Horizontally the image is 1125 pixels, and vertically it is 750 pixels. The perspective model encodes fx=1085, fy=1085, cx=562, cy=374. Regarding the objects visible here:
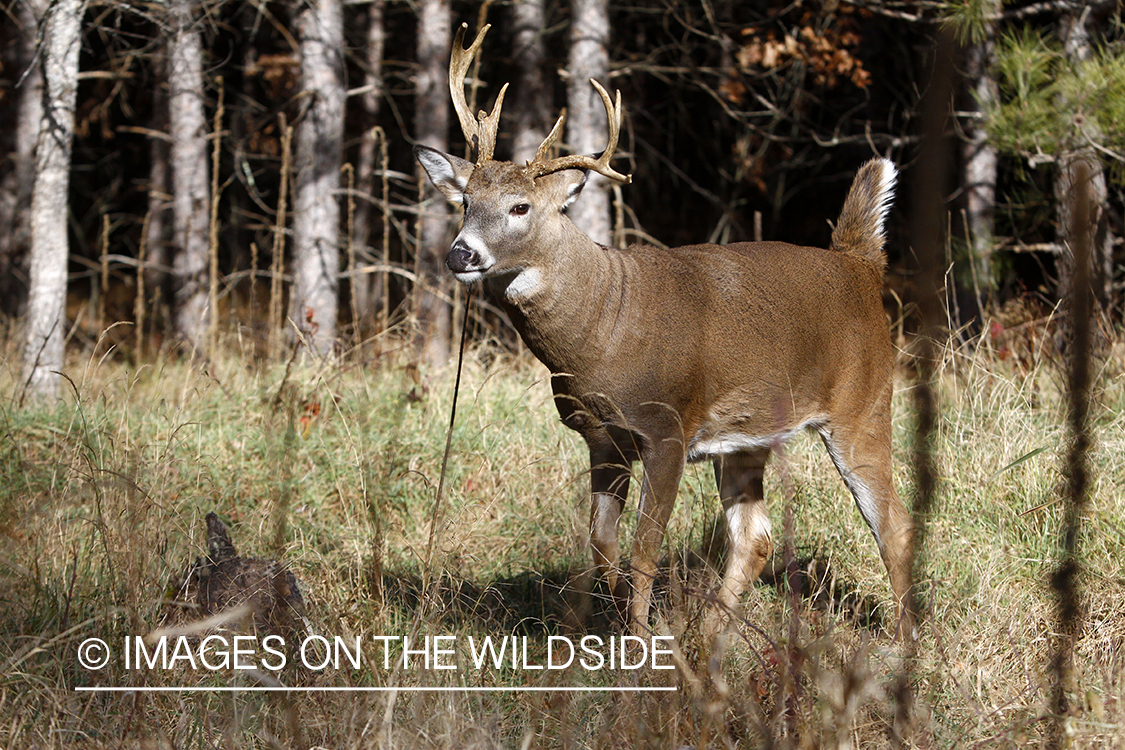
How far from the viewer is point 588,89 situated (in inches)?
287

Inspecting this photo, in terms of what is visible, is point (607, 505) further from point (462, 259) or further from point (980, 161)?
point (980, 161)

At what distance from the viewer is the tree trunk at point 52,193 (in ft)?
20.6

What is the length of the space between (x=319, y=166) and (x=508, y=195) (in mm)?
4484

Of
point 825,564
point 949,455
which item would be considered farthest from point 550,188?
point 949,455

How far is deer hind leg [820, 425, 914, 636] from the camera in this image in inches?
155

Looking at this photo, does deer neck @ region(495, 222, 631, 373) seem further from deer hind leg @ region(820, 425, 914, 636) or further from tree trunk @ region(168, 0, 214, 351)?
tree trunk @ region(168, 0, 214, 351)

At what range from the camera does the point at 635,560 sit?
12.0 ft

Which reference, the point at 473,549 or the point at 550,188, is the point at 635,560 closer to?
the point at 473,549

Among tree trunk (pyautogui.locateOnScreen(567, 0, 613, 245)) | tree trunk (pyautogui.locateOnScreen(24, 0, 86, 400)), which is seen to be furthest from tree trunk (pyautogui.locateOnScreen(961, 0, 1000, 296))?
tree trunk (pyautogui.locateOnScreen(24, 0, 86, 400))

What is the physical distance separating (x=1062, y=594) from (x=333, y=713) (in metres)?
1.86

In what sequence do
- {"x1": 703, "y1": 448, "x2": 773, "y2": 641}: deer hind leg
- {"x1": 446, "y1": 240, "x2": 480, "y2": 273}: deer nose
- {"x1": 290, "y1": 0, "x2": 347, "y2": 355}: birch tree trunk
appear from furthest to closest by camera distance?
{"x1": 290, "y1": 0, "x2": 347, "y2": 355}: birch tree trunk, {"x1": 703, "y1": 448, "x2": 773, "y2": 641}: deer hind leg, {"x1": 446, "y1": 240, "x2": 480, "y2": 273}: deer nose

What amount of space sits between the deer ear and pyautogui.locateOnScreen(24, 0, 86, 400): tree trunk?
323 centimetres

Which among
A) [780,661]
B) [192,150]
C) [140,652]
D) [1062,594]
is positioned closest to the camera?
[1062,594]

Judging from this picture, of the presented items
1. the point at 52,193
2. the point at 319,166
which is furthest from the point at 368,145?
the point at 52,193
